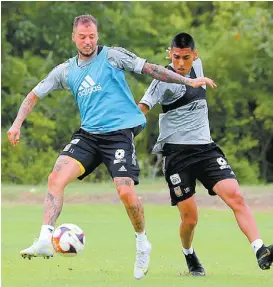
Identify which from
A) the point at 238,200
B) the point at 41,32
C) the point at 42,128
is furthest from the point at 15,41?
the point at 238,200

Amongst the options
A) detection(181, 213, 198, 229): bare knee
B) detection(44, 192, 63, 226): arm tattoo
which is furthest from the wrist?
detection(181, 213, 198, 229): bare knee

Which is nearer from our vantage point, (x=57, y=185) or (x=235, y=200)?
(x=57, y=185)

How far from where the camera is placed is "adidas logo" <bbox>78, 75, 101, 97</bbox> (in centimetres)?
1048

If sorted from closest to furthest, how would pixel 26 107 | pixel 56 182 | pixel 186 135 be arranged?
1. pixel 56 182
2. pixel 26 107
3. pixel 186 135

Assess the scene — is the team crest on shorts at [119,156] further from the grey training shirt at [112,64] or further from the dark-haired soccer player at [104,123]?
the grey training shirt at [112,64]

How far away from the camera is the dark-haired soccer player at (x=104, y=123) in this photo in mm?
10422

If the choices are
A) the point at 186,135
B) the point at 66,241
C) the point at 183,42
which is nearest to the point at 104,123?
the point at 186,135

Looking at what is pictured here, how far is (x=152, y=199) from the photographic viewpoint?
25.0m

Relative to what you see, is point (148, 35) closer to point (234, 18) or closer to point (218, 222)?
point (234, 18)

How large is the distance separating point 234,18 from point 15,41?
851 centimetres

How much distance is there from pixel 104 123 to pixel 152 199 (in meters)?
14.6

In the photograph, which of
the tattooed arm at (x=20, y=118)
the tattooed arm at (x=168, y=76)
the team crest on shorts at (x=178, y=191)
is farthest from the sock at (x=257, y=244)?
the tattooed arm at (x=20, y=118)

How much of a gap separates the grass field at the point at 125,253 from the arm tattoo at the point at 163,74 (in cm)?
197

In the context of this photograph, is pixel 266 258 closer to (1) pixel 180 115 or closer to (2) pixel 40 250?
(1) pixel 180 115
